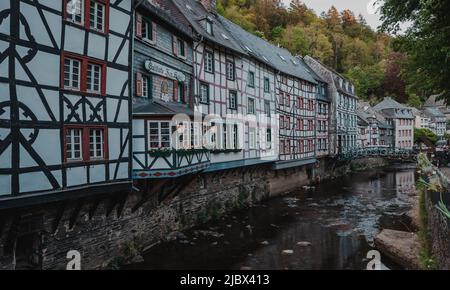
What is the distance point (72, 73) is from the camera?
1030 centimetres

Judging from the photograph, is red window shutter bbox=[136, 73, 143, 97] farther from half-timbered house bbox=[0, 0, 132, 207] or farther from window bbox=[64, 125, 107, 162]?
window bbox=[64, 125, 107, 162]

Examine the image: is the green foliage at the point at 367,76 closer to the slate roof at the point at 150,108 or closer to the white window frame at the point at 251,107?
the white window frame at the point at 251,107

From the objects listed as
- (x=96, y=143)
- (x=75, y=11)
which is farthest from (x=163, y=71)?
(x=96, y=143)

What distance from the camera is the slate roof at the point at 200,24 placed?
59.9 feet

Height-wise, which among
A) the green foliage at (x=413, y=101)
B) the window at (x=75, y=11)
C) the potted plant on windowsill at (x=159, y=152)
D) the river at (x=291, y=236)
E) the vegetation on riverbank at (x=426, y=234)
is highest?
the green foliage at (x=413, y=101)

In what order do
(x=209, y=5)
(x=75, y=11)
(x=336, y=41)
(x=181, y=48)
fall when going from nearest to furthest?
(x=75, y=11), (x=181, y=48), (x=209, y=5), (x=336, y=41)

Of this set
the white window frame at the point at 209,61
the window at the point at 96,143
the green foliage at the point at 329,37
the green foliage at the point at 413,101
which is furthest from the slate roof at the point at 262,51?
the green foliage at the point at 413,101

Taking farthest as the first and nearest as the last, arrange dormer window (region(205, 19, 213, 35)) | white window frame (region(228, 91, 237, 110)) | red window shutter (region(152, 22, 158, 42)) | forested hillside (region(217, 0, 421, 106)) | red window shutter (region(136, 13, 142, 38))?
1. forested hillside (region(217, 0, 421, 106))
2. white window frame (region(228, 91, 237, 110))
3. dormer window (region(205, 19, 213, 35))
4. red window shutter (region(152, 22, 158, 42))
5. red window shutter (region(136, 13, 142, 38))

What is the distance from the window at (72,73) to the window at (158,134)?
307 centimetres

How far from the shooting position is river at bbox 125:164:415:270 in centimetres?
1353

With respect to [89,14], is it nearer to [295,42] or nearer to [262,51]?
[262,51]

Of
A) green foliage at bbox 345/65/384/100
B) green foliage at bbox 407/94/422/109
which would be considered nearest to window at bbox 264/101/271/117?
green foliage at bbox 345/65/384/100

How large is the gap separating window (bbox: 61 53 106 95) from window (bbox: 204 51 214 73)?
855 centimetres

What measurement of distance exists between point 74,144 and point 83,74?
2.19 meters
